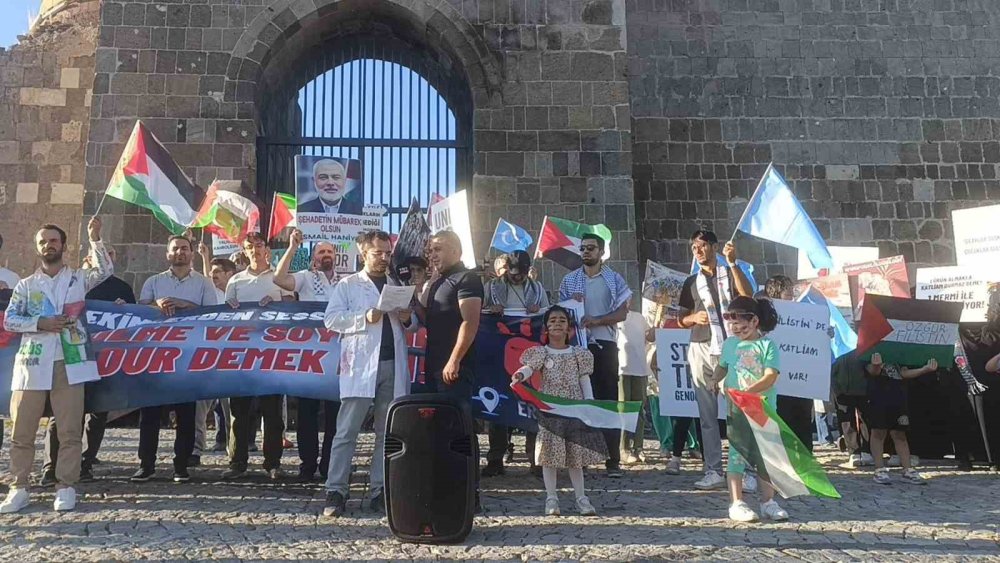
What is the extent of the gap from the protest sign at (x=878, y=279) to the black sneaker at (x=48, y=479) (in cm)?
785

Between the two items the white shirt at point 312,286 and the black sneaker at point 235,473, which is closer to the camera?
the black sneaker at point 235,473

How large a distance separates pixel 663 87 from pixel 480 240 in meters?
4.91

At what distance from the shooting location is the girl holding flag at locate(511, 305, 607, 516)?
494 cm

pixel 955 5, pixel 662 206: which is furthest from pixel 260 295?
pixel 955 5

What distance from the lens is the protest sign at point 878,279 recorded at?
9188 millimetres

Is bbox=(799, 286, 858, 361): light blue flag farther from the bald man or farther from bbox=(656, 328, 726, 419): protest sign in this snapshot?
the bald man

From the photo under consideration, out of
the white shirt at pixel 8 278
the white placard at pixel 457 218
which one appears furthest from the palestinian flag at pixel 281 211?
the white shirt at pixel 8 278

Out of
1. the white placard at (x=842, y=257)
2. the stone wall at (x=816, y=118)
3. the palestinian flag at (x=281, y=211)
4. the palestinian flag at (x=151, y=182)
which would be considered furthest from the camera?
the stone wall at (x=816, y=118)

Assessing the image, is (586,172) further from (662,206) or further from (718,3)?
(718,3)

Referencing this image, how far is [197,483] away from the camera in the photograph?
19.0ft

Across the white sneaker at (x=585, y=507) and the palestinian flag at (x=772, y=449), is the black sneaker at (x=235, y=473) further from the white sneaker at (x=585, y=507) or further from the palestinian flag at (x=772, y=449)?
the palestinian flag at (x=772, y=449)

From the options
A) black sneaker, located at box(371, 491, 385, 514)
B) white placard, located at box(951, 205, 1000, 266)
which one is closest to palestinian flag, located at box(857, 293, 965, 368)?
white placard, located at box(951, 205, 1000, 266)

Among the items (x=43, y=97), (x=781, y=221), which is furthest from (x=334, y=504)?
(x=43, y=97)

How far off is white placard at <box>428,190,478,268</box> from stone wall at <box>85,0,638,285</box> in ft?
4.90
